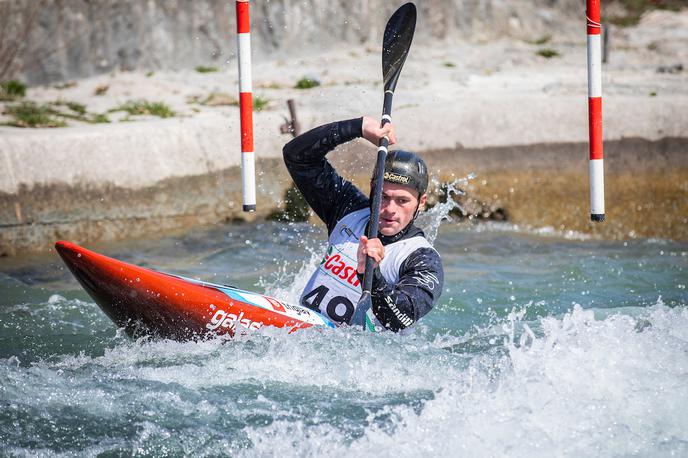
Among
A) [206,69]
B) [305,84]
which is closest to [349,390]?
[305,84]

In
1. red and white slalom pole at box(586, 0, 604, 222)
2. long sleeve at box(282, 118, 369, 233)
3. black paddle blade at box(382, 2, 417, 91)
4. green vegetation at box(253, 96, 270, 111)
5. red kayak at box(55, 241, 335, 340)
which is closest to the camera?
red kayak at box(55, 241, 335, 340)

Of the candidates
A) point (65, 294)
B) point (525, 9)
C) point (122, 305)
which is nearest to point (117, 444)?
point (122, 305)

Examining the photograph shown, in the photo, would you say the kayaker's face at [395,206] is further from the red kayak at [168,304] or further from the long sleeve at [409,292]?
the red kayak at [168,304]

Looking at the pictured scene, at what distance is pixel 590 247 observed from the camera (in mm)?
7414

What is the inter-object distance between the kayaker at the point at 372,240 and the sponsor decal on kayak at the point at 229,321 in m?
0.36

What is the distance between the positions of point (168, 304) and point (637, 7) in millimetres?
10286

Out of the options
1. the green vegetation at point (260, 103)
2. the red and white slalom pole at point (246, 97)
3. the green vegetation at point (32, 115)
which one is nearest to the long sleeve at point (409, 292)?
the red and white slalom pole at point (246, 97)

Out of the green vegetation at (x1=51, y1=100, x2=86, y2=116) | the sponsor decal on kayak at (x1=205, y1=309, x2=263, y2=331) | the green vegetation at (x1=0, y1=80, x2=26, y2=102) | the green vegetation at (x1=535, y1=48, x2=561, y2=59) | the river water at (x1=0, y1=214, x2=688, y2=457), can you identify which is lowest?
the river water at (x1=0, y1=214, x2=688, y2=457)

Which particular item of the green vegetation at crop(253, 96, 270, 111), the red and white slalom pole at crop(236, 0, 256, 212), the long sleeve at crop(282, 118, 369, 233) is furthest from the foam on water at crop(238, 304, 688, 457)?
the green vegetation at crop(253, 96, 270, 111)

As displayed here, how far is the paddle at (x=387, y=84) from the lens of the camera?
3.87 meters

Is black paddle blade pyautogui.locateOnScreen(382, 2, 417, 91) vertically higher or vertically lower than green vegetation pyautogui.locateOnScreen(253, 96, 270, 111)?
higher

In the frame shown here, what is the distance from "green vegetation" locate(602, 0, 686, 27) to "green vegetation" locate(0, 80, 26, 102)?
734 cm

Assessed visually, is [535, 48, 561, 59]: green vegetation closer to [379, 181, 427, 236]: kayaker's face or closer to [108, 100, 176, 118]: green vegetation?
[108, 100, 176, 118]: green vegetation

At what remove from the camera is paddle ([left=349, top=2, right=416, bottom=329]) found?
3.87m
